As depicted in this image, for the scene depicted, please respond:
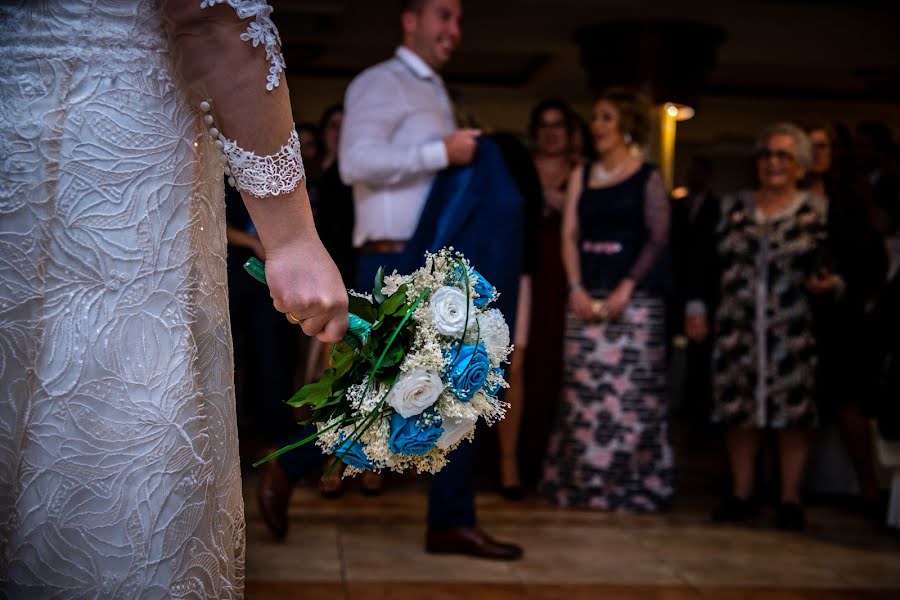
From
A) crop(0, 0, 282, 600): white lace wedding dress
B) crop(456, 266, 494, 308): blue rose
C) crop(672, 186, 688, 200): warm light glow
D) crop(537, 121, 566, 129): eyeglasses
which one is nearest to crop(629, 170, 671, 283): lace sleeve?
crop(537, 121, 566, 129): eyeglasses

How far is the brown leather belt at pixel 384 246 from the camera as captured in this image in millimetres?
3973

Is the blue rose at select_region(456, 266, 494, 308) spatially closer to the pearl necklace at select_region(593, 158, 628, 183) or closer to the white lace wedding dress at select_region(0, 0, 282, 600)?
the white lace wedding dress at select_region(0, 0, 282, 600)

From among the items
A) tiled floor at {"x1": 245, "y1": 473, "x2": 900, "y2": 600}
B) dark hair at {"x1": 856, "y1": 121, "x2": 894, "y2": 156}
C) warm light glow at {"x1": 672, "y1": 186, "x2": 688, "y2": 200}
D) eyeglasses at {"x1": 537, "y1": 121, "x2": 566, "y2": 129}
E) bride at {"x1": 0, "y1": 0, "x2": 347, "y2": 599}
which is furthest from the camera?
warm light glow at {"x1": 672, "y1": 186, "x2": 688, "y2": 200}

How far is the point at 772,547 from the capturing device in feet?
14.6

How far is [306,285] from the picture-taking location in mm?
1427

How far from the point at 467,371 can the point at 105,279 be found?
497 mm

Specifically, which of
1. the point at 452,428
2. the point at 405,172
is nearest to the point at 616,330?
the point at 405,172

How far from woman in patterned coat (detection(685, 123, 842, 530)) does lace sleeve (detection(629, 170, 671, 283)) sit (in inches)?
10.0

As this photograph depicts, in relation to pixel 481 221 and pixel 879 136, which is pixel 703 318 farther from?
pixel 879 136

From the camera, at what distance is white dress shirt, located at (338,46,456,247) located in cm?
389

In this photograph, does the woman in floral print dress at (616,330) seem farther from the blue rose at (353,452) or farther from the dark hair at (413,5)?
the blue rose at (353,452)

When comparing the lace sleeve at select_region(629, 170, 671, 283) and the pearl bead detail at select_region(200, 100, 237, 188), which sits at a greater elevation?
the lace sleeve at select_region(629, 170, 671, 283)

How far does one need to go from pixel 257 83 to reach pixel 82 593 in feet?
2.10

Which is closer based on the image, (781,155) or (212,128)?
(212,128)
